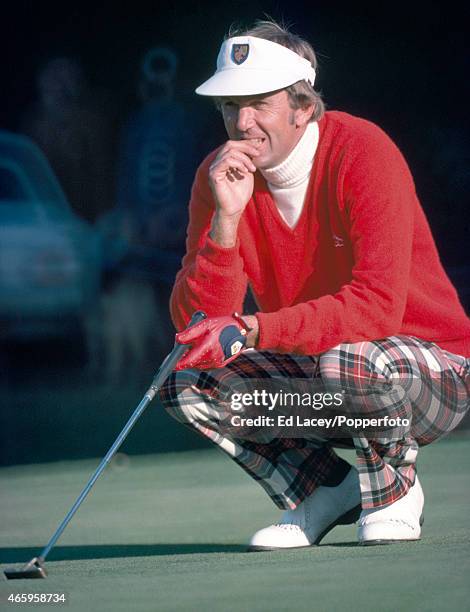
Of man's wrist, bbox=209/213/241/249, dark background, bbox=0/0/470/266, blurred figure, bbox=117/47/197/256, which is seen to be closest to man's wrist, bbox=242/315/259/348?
man's wrist, bbox=209/213/241/249

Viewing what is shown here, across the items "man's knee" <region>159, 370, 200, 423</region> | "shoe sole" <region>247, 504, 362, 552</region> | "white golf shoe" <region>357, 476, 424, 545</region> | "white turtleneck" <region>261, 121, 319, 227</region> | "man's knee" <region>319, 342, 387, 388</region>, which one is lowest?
"shoe sole" <region>247, 504, 362, 552</region>

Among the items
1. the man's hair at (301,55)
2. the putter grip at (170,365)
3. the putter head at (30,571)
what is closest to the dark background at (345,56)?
the man's hair at (301,55)

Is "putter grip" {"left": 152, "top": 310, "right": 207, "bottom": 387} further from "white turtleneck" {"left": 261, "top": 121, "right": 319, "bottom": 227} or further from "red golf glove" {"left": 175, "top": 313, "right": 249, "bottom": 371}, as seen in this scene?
"white turtleneck" {"left": 261, "top": 121, "right": 319, "bottom": 227}

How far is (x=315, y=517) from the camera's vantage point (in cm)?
290

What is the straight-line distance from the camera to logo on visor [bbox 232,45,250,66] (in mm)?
2976

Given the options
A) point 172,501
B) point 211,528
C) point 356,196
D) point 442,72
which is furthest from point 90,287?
point 356,196

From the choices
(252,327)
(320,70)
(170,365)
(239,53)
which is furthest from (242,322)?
(320,70)

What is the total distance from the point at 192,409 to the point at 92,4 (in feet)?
9.55

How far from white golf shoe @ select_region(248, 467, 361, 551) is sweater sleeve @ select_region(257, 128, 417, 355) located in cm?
33

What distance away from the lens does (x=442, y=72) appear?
5258 mm

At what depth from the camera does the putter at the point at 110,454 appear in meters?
2.50

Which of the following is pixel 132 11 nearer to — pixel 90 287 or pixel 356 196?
pixel 90 287

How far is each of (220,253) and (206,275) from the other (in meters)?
0.06

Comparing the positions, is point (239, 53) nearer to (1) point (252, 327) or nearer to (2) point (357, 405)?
(1) point (252, 327)
